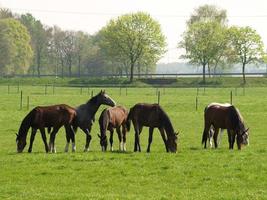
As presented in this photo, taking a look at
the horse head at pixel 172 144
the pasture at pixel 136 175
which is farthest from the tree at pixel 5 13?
the horse head at pixel 172 144

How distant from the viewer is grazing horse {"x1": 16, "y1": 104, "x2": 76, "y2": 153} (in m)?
18.3

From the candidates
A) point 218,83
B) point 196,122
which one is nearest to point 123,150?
point 196,122

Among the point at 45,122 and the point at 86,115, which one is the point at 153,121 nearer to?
the point at 86,115

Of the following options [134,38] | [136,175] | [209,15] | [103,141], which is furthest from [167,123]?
[209,15]

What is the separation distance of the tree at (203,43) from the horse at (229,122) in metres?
78.8

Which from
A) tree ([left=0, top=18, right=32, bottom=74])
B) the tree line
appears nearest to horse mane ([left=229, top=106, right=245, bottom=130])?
the tree line

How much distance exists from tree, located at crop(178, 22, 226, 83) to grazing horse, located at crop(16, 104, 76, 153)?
81030 millimetres

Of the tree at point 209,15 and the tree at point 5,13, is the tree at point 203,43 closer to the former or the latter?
the tree at point 209,15

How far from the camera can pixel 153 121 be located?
18422mm

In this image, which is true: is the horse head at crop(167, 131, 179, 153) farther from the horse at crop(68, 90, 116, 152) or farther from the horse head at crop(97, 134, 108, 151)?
the horse at crop(68, 90, 116, 152)

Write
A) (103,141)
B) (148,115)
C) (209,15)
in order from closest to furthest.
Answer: (148,115)
(103,141)
(209,15)

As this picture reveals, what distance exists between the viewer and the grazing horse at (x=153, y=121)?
59.5 feet

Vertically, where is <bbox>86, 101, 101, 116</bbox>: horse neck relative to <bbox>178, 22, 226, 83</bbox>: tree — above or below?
below

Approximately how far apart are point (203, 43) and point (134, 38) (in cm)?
1335
